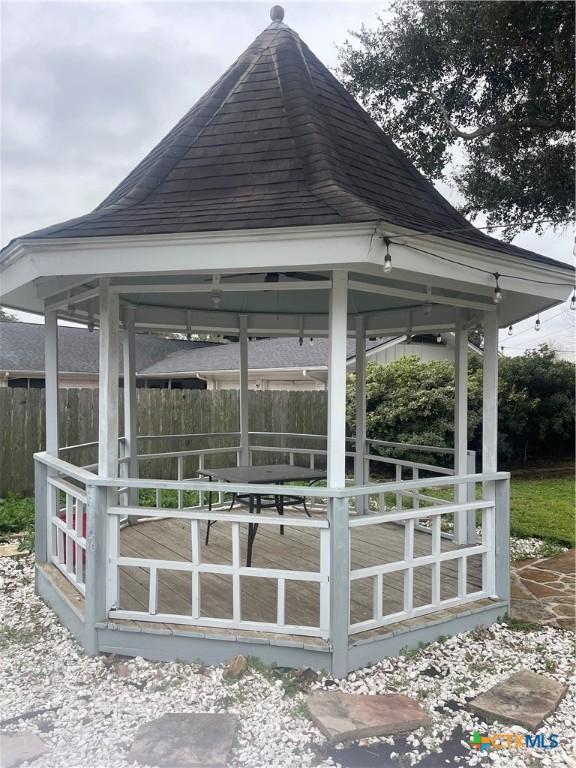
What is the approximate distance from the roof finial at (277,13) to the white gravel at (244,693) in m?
5.49

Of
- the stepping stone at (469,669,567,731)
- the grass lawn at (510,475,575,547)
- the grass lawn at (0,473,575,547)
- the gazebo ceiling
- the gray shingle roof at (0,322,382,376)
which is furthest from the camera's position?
the gray shingle roof at (0,322,382,376)

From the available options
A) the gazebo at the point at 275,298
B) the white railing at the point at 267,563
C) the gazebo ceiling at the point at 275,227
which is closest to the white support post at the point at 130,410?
the gazebo at the point at 275,298

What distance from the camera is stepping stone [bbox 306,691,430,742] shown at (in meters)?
2.72

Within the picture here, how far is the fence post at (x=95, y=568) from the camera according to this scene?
11.5 feet

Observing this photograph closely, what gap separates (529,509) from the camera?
8672 mm

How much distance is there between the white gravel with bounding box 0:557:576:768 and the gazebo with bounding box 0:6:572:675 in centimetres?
16

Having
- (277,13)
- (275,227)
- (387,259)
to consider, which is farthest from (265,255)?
(277,13)

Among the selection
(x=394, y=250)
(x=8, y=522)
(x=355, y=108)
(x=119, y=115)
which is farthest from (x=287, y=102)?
(x=8, y=522)

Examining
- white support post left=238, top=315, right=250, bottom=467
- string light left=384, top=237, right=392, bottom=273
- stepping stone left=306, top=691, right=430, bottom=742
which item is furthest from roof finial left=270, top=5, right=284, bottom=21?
stepping stone left=306, top=691, right=430, bottom=742

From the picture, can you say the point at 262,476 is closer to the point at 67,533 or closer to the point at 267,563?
the point at 267,563

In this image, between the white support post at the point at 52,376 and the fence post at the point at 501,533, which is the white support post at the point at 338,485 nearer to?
the fence post at the point at 501,533

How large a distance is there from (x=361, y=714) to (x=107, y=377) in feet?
7.99

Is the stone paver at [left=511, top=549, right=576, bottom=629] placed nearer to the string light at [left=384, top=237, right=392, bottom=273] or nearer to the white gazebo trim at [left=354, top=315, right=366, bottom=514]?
the white gazebo trim at [left=354, top=315, right=366, bottom=514]

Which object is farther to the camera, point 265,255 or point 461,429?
point 461,429
